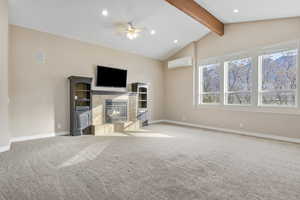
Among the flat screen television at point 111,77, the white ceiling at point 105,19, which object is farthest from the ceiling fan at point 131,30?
the flat screen television at point 111,77

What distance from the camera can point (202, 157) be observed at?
125 inches

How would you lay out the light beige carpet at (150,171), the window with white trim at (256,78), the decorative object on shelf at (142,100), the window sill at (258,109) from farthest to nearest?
the decorative object on shelf at (142,100) < the window with white trim at (256,78) < the window sill at (258,109) < the light beige carpet at (150,171)

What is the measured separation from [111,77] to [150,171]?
4.10m

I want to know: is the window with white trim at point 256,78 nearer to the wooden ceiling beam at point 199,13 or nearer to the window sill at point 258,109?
the window sill at point 258,109

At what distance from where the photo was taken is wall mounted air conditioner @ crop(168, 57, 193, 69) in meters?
6.61

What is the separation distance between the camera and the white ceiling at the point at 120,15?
12.6ft

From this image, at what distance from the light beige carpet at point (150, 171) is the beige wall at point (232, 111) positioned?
88 centimetres

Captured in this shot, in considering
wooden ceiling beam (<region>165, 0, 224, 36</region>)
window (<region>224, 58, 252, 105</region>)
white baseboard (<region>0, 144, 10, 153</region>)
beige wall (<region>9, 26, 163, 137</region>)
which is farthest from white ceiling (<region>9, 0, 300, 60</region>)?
white baseboard (<region>0, 144, 10, 153</region>)

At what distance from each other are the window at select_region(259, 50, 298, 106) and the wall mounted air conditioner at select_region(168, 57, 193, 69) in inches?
94.5

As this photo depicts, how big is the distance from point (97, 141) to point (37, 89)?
7.27 ft

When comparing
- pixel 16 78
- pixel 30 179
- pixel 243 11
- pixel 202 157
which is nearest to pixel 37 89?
pixel 16 78

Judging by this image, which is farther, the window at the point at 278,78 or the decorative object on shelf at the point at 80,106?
the decorative object on shelf at the point at 80,106

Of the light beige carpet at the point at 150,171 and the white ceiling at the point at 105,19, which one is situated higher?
the white ceiling at the point at 105,19

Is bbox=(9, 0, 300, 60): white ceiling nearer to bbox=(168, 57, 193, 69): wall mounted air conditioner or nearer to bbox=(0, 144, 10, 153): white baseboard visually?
bbox=(168, 57, 193, 69): wall mounted air conditioner
